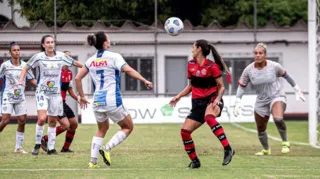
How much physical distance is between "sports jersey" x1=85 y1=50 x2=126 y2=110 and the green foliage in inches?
749

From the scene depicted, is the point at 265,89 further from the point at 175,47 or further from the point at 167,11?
the point at 167,11

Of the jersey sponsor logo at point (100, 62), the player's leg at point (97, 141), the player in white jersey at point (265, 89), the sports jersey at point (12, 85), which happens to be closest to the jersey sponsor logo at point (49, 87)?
the sports jersey at point (12, 85)

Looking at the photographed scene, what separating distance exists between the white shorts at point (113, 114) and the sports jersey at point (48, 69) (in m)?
2.76

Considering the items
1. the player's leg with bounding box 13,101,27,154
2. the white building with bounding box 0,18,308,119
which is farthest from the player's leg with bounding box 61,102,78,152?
the white building with bounding box 0,18,308,119

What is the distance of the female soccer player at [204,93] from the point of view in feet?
41.2

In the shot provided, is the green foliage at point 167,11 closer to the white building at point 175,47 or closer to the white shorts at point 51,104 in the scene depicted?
the white building at point 175,47

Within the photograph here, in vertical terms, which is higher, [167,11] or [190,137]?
[167,11]

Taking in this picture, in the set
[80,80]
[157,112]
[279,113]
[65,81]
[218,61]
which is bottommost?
[157,112]

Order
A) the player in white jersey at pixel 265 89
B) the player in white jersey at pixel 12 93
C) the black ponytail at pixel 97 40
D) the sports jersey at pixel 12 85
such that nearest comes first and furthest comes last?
the black ponytail at pixel 97 40 → the player in white jersey at pixel 265 89 → the player in white jersey at pixel 12 93 → the sports jersey at pixel 12 85

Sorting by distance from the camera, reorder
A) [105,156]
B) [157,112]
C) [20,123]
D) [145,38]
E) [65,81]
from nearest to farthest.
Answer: [105,156]
[20,123]
[65,81]
[157,112]
[145,38]

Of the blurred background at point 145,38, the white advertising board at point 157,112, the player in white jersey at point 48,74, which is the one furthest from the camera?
the blurred background at point 145,38

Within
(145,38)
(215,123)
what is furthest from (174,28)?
(145,38)

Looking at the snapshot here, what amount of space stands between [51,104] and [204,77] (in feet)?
12.4

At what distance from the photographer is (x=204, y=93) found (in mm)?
12695
